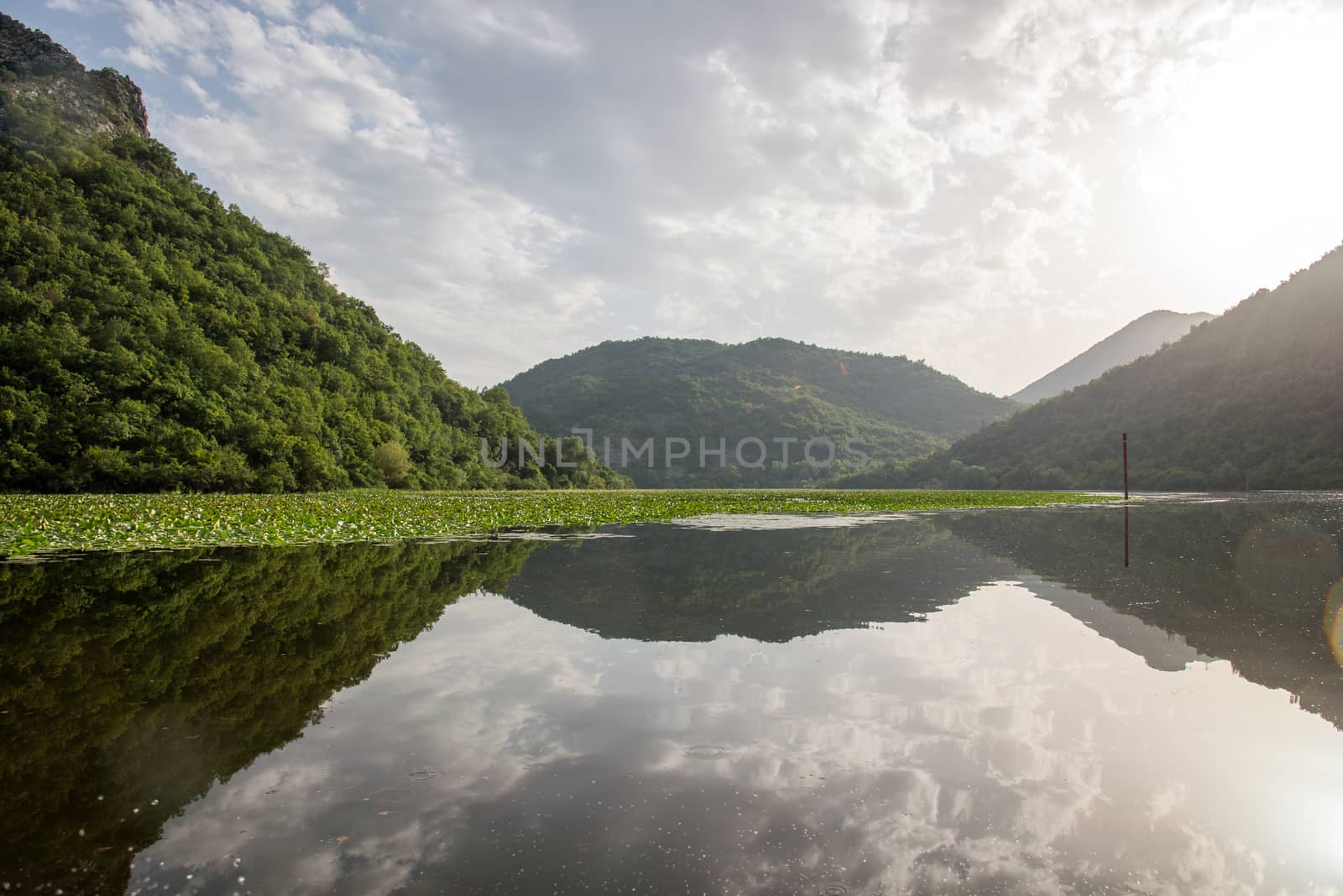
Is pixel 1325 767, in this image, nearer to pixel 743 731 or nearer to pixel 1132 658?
pixel 1132 658

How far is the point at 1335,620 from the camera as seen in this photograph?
738 cm

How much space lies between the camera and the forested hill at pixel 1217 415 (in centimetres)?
7544

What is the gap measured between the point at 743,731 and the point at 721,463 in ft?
459

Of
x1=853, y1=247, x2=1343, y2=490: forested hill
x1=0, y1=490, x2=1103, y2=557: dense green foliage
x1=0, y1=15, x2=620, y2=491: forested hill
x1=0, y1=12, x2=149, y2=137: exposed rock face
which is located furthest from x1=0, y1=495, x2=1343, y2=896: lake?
x1=853, y1=247, x2=1343, y2=490: forested hill

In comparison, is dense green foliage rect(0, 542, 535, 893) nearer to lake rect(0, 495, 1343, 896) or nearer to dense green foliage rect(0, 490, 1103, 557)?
lake rect(0, 495, 1343, 896)

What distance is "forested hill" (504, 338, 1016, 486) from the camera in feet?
468

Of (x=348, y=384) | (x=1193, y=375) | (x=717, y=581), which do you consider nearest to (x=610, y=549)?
(x=717, y=581)

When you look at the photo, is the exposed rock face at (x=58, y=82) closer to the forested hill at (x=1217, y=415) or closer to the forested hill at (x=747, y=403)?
the forested hill at (x=747, y=403)

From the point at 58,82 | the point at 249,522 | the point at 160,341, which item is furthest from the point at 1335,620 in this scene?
the point at 58,82

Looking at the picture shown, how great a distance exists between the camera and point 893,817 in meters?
3.11

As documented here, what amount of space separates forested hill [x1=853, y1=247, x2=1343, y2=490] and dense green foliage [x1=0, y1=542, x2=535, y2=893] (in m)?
90.8

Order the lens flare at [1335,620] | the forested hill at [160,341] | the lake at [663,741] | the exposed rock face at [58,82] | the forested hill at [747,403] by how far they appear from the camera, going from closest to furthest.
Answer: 1. the lake at [663,741]
2. the lens flare at [1335,620]
3. the forested hill at [160,341]
4. the exposed rock face at [58,82]
5. the forested hill at [747,403]

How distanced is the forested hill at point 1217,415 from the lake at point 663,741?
283 feet

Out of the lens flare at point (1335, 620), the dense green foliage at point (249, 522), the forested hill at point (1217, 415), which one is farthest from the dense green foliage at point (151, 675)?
the forested hill at point (1217, 415)
